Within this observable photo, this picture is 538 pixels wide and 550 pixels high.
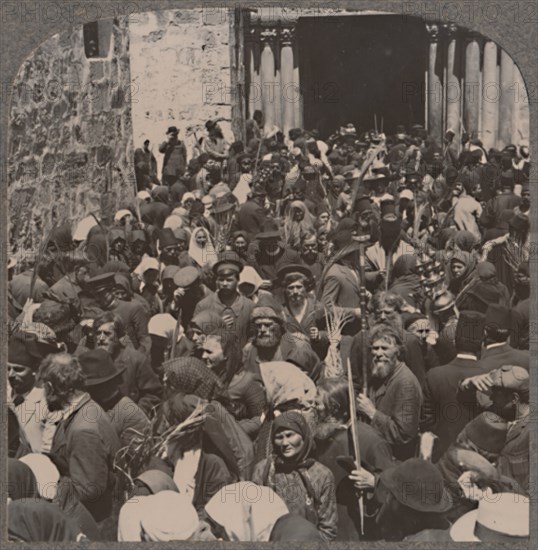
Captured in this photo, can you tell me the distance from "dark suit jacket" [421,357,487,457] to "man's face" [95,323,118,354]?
4.81ft

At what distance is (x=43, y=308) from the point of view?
738 centimetres

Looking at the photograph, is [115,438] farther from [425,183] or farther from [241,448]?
[425,183]

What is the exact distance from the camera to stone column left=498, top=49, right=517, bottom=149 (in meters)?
7.30

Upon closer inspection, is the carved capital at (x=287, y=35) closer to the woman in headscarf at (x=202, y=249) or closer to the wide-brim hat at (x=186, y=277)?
the woman in headscarf at (x=202, y=249)

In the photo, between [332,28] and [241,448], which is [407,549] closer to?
[241,448]

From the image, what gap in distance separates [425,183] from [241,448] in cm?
151

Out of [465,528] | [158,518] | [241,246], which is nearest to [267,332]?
[241,246]

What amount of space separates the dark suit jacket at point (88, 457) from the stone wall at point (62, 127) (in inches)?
33.9

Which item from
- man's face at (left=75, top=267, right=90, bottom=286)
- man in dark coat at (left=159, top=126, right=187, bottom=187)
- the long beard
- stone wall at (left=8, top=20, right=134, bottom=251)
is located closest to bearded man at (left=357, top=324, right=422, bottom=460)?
the long beard

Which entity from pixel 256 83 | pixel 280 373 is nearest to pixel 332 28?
pixel 256 83

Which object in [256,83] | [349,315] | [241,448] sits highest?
[256,83]

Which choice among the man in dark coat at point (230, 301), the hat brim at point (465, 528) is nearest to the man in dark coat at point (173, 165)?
the man in dark coat at point (230, 301)

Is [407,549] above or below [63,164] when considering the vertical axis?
below

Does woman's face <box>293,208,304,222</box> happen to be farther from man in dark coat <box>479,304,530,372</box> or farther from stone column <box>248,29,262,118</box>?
man in dark coat <box>479,304,530,372</box>
